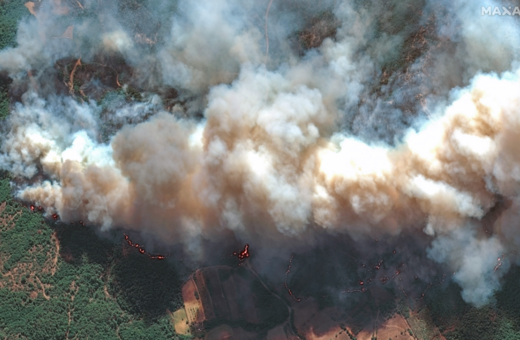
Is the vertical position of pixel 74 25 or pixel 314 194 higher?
pixel 74 25

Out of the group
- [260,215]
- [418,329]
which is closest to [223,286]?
[260,215]

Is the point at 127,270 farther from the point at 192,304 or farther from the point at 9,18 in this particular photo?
the point at 9,18

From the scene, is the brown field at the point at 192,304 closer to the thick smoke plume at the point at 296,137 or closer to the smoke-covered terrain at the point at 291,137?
the smoke-covered terrain at the point at 291,137

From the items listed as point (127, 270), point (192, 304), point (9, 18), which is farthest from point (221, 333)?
point (9, 18)

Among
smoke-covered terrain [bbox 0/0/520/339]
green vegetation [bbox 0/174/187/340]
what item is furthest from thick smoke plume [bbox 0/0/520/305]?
green vegetation [bbox 0/174/187/340]

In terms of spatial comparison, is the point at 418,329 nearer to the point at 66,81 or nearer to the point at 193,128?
the point at 193,128

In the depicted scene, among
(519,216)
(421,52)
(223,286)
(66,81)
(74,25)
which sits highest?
(74,25)

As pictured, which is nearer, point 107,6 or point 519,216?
point 519,216

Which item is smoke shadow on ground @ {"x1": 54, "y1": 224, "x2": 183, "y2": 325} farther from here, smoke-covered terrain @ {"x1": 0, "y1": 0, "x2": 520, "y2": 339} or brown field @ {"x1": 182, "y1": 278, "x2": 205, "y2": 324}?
smoke-covered terrain @ {"x1": 0, "y1": 0, "x2": 520, "y2": 339}
